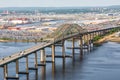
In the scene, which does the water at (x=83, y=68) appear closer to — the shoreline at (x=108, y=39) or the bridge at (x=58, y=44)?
the bridge at (x=58, y=44)

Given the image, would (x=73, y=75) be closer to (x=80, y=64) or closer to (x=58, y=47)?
(x=80, y=64)

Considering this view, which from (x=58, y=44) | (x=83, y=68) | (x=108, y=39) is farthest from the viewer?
(x=108, y=39)

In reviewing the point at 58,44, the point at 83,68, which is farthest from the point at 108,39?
the point at 83,68

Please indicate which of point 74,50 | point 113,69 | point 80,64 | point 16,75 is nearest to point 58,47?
point 74,50

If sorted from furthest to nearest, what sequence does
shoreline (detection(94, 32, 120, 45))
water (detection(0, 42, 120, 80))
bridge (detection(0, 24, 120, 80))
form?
shoreline (detection(94, 32, 120, 45)) < water (detection(0, 42, 120, 80)) < bridge (detection(0, 24, 120, 80))

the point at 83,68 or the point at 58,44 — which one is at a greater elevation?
the point at 58,44

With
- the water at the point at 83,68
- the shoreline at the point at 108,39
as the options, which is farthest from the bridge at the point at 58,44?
the shoreline at the point at 108,39

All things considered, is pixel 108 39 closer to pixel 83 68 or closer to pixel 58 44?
pixel 58 44

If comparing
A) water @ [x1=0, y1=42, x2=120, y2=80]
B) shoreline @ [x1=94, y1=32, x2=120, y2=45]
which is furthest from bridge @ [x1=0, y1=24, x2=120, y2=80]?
A: shoreline @ [x1=94, y1=32, x2=120, y2=45]

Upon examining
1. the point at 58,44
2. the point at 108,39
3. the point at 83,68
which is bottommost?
the point at 83,68

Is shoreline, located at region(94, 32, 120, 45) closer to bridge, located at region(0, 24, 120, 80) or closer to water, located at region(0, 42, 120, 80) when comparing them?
bridge, located at region(0, 24, 120, 80)

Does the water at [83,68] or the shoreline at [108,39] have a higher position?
the shoreline at [108,39]

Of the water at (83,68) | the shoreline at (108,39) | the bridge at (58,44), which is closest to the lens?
the bridge at (58,44)
